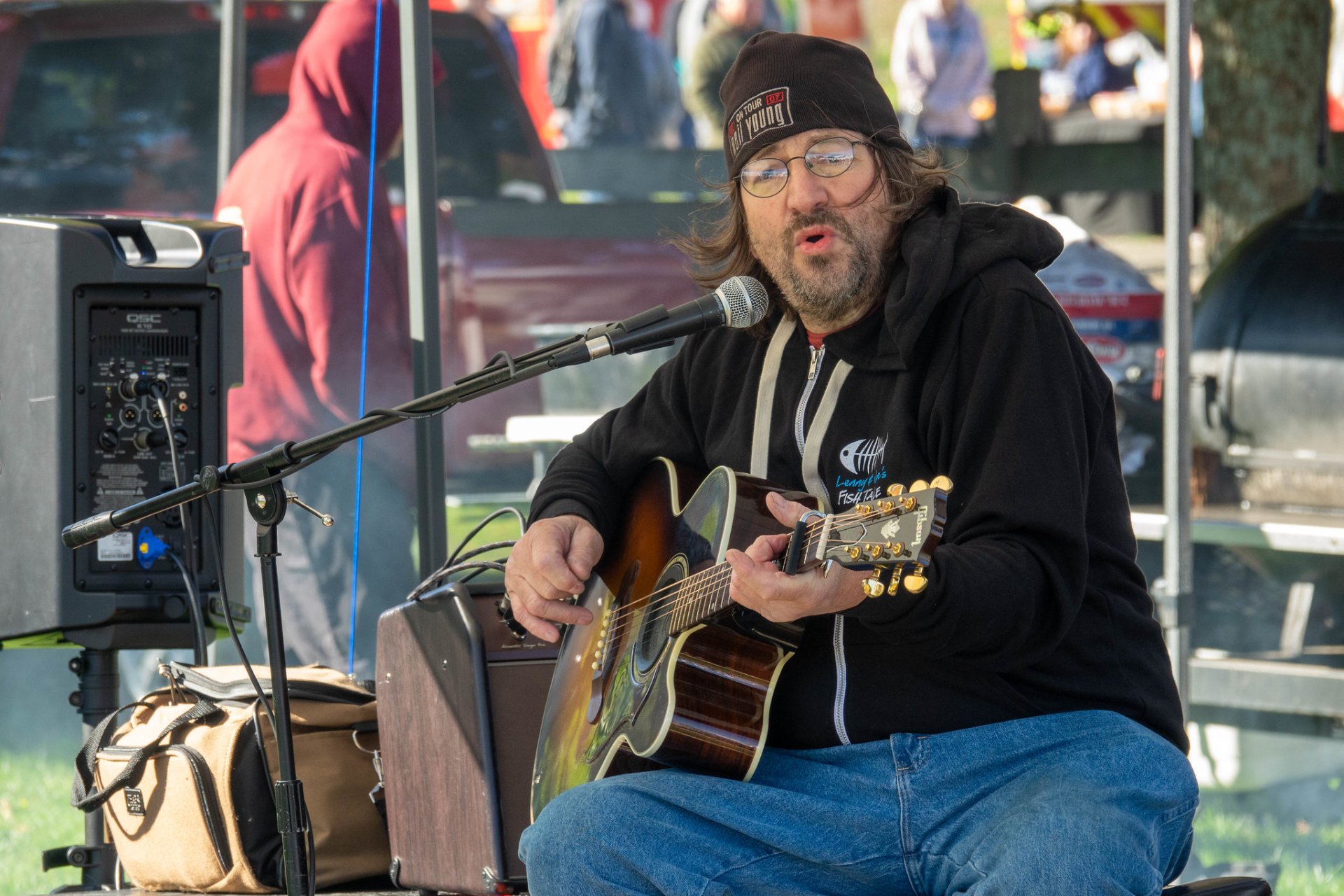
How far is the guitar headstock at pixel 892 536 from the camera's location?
5.88ft

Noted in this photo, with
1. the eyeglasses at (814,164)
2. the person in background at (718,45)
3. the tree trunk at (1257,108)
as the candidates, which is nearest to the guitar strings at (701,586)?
the eyeglasses at (814,164)

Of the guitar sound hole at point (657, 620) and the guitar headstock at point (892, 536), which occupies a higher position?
the guitar headstock at point (892, 536)

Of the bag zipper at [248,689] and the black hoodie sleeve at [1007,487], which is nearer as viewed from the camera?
the black hoodie sleeve at [1007,487]

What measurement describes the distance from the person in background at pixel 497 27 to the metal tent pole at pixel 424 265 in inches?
73.7

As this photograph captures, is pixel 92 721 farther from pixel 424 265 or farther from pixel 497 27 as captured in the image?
pixel 497 27

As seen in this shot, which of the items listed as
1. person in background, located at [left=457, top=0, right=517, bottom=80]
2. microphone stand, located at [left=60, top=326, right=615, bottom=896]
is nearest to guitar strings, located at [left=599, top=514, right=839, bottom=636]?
microphone stand, located at [left=60, top=326, right=615, bottom=896]

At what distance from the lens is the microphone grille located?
2.13m

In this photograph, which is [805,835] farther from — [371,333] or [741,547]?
[371,333]

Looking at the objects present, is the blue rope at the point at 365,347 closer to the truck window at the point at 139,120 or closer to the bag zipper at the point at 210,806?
the truck window at the point at 139,120

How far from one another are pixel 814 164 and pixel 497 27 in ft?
10.5

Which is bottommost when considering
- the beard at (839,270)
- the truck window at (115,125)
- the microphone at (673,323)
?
the microphone at (673,323)

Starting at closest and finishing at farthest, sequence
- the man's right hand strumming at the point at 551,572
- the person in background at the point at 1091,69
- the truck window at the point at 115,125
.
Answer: the man's right hand strumming at the point at 551,572
the truck window at the point at 115,125
the person in background at the point at 1091,69

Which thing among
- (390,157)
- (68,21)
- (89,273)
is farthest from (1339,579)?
(68,21)

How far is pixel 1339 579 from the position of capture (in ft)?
14.3
